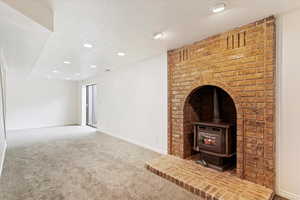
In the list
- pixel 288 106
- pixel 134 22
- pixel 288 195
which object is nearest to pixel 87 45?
pixel 134 22

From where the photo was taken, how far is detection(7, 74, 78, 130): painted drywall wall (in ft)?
23.8

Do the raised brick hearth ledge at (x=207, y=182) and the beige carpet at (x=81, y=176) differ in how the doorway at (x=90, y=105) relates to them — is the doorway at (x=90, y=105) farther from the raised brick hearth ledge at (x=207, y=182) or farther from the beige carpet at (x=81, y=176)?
the raised brick hearth ledge at (x=207, y=182)

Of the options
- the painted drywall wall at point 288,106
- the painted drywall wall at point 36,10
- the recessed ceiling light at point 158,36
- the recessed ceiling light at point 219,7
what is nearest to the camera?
the painted drywall wall at point 36,10

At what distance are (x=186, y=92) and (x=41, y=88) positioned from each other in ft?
25.4

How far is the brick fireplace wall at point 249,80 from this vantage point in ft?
7.32

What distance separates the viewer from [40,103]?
791 centimetres

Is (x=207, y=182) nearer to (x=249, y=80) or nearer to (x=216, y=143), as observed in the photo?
(x=216, y=143)

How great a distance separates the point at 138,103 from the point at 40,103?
5988 mm

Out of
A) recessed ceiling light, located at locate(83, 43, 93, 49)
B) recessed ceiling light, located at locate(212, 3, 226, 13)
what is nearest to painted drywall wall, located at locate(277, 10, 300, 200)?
recessed ceiling light, located at locate(212, 3, 226, 13)

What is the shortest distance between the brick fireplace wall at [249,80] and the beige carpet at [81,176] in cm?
111

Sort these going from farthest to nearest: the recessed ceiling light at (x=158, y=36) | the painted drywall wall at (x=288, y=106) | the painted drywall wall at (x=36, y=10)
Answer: the recessed ceiling light at (x=158, y=36), the painted drywall wall at (x=288, y=106), the painted drywall wall at (x=36, y=10)

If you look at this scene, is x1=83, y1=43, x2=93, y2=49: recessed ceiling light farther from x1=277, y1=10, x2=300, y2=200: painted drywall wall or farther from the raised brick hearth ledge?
x1=277, y1=10, x2=300, y2=200: painted drywall wall

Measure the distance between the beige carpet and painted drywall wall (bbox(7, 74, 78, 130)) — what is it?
3.75 metres

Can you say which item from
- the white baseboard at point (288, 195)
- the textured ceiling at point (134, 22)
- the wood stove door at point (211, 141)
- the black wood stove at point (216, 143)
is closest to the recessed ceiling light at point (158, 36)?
the textured ceiling at point (134, 22)
